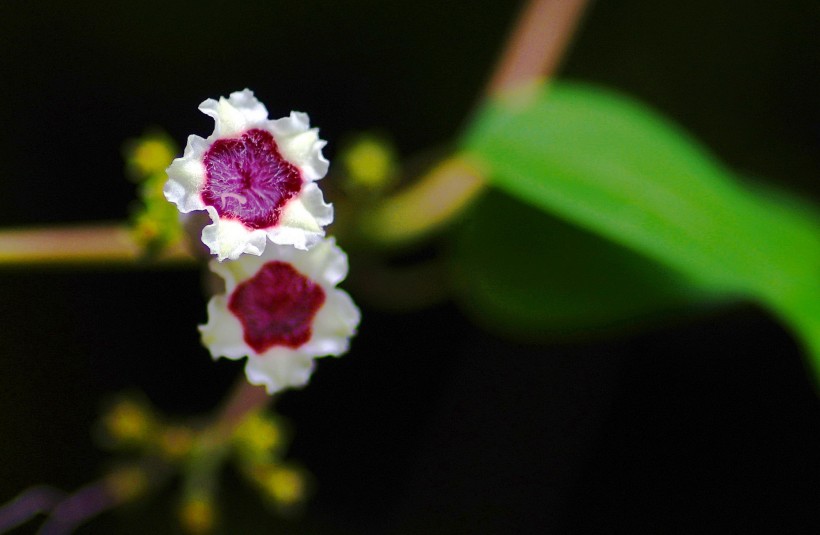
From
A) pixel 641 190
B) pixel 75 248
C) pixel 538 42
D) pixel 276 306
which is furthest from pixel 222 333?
pixel 538 42

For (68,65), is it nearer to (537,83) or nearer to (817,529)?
(537,83)

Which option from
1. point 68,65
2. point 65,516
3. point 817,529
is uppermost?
point 68,65

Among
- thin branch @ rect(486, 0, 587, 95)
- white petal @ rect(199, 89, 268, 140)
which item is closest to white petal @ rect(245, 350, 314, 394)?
white petal @ rect(199, 89, 268, 140)

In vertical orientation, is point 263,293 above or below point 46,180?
above

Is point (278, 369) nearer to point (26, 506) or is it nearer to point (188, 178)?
point (188, 178)

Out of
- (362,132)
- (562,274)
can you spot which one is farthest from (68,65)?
(562,274)

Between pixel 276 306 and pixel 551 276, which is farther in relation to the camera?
pixel 551 276
